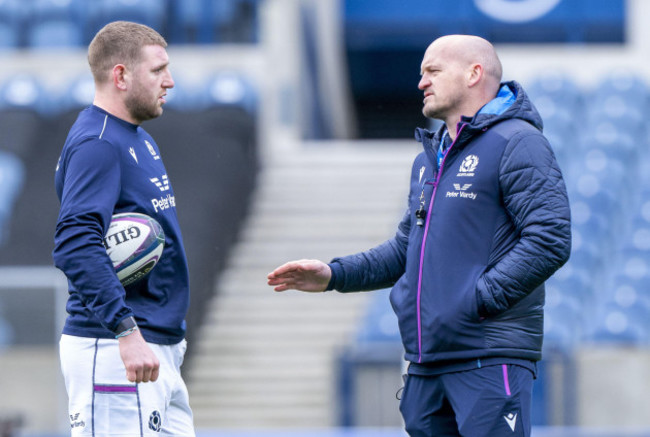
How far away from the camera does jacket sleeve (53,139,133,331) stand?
341cm

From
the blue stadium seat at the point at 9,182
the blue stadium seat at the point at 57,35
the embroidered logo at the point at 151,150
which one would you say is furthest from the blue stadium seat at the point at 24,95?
the embroidered logo at the point at 151,150

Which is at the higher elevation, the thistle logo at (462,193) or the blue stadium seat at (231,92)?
the blue stadium seat at (231,92)

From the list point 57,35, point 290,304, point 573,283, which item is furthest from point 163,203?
point 57,35

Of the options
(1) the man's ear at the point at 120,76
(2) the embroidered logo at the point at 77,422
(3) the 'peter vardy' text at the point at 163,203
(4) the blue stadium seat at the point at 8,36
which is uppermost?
(4) the blue stadium seat at the point at 8,36

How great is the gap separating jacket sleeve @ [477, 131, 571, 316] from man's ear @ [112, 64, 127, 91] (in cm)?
124

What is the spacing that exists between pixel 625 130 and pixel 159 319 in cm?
1108

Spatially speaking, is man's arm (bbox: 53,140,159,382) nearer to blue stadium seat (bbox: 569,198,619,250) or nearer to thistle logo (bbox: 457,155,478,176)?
thistle logo (bbox: 457,155,478,176)

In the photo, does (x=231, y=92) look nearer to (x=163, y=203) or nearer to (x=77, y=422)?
(x=163, y=203)

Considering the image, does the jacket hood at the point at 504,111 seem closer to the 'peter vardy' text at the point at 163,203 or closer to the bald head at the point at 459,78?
the bald head at the point at 459,78

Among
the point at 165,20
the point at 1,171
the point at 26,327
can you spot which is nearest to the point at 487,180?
the point at 26,327

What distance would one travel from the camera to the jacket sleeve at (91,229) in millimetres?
3412

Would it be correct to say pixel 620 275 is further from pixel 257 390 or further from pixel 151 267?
pixel 151 267

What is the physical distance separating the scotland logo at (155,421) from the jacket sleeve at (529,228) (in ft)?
3.47

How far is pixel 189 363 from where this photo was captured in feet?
34.8
